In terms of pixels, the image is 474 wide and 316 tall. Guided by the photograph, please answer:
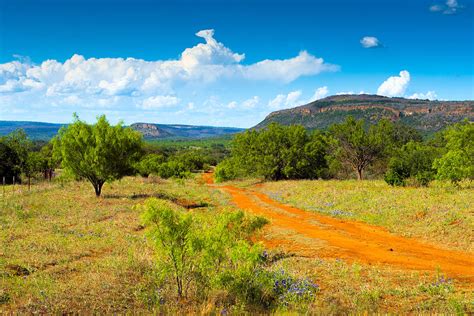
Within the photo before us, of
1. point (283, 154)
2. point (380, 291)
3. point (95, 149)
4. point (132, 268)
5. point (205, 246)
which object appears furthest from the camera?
point (283, 154)

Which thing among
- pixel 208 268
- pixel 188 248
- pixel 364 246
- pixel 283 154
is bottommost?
pixel 364 246

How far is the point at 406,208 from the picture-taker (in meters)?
21.4

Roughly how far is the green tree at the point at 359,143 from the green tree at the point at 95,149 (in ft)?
92.7

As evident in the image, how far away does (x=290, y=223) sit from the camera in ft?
69.2

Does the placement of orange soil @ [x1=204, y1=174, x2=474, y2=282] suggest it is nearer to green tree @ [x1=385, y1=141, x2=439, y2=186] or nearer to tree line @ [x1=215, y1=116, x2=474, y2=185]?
green tree @ [x1=385, y1=141, x2=439, y2=186]

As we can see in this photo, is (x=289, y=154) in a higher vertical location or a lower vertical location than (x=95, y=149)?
lower

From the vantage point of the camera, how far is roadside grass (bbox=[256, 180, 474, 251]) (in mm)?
16859

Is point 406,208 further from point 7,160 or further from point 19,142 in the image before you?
point 7,160

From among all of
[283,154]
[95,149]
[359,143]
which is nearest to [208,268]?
[95,149]

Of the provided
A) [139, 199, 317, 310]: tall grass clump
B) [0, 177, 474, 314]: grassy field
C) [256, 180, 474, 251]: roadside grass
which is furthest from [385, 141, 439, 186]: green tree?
[139, 199, 317, 310]: tall grass clump

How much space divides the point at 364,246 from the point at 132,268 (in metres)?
9.79

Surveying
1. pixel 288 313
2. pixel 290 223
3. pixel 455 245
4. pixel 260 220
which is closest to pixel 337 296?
pixel 288 313

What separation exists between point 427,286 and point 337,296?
271cm

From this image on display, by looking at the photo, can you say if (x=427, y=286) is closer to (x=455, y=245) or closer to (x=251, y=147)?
(x=455, y=245)
